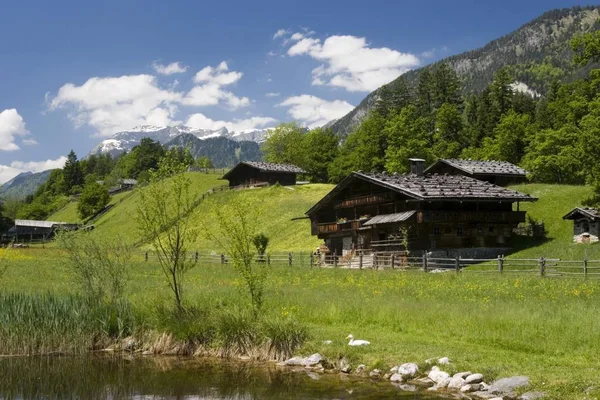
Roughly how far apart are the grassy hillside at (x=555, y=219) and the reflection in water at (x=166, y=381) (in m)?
27.0

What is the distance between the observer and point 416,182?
1818 inches

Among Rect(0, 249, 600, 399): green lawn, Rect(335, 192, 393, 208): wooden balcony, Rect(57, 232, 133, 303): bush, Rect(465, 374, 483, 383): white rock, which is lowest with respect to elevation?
Rect(465, 374, 483, 383): white rock

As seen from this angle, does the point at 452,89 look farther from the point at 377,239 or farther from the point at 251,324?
the point at 251,324

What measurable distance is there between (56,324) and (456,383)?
12.5m

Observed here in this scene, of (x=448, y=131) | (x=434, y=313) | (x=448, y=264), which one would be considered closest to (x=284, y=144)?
(x=448, y=131)

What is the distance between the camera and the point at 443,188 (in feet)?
145

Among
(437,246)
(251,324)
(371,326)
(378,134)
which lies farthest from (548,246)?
(378,134)

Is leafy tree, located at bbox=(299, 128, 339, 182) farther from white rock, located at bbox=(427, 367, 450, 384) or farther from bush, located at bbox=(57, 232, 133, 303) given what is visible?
white rock, located at bbox=(427, 367, 450, 384)

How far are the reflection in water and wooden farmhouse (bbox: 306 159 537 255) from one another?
2730 cm

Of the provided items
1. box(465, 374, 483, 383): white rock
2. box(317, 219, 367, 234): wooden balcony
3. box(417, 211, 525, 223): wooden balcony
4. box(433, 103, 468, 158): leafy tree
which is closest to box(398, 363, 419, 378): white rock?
box(465, 374, 483, 383): white rock

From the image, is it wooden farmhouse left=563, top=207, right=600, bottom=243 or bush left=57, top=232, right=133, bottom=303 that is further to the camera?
wooden farmhouse left=563, top=207, right=600, bottom=243

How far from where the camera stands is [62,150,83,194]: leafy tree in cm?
16625

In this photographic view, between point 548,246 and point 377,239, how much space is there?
43.3ft

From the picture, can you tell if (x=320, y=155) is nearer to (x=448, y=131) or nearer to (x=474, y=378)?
(x=448, y=131)
